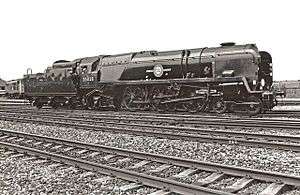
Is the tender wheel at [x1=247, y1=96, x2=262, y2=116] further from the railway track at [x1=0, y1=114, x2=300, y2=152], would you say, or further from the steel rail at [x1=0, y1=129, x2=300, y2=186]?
the steel rail at [x1=0, y1=129, x2=300, y2=186]

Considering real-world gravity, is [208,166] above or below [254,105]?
below

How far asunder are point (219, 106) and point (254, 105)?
1.55 meters

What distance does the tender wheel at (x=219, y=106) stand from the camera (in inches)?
623

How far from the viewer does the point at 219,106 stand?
1598 cm

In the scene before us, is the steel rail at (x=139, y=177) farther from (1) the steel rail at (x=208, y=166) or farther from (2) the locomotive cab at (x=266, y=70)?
(2) the locomotive cab at (x=266, y=70)

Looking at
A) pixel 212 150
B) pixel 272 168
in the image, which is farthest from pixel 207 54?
pixel 272 168

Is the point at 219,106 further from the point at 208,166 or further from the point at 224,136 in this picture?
the point at 208,166

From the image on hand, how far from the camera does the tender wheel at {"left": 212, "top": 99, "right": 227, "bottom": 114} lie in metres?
15.8

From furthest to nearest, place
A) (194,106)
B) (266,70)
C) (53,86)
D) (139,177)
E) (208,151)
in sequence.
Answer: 1. (53,86)
2. (194,106)
3. (266,70)
4. (208,151)
5. (139,177)

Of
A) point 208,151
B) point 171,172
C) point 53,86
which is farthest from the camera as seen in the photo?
point 53,86

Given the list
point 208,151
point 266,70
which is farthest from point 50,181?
point 266,70

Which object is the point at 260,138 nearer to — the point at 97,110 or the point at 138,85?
the point at 138,85

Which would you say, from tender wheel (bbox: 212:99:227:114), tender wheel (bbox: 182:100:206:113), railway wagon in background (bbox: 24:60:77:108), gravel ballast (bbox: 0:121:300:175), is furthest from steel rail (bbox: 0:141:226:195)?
railway wagon in background (bbox: 24:60:77:108)

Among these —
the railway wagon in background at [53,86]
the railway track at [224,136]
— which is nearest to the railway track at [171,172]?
the railway track at [224,136]
